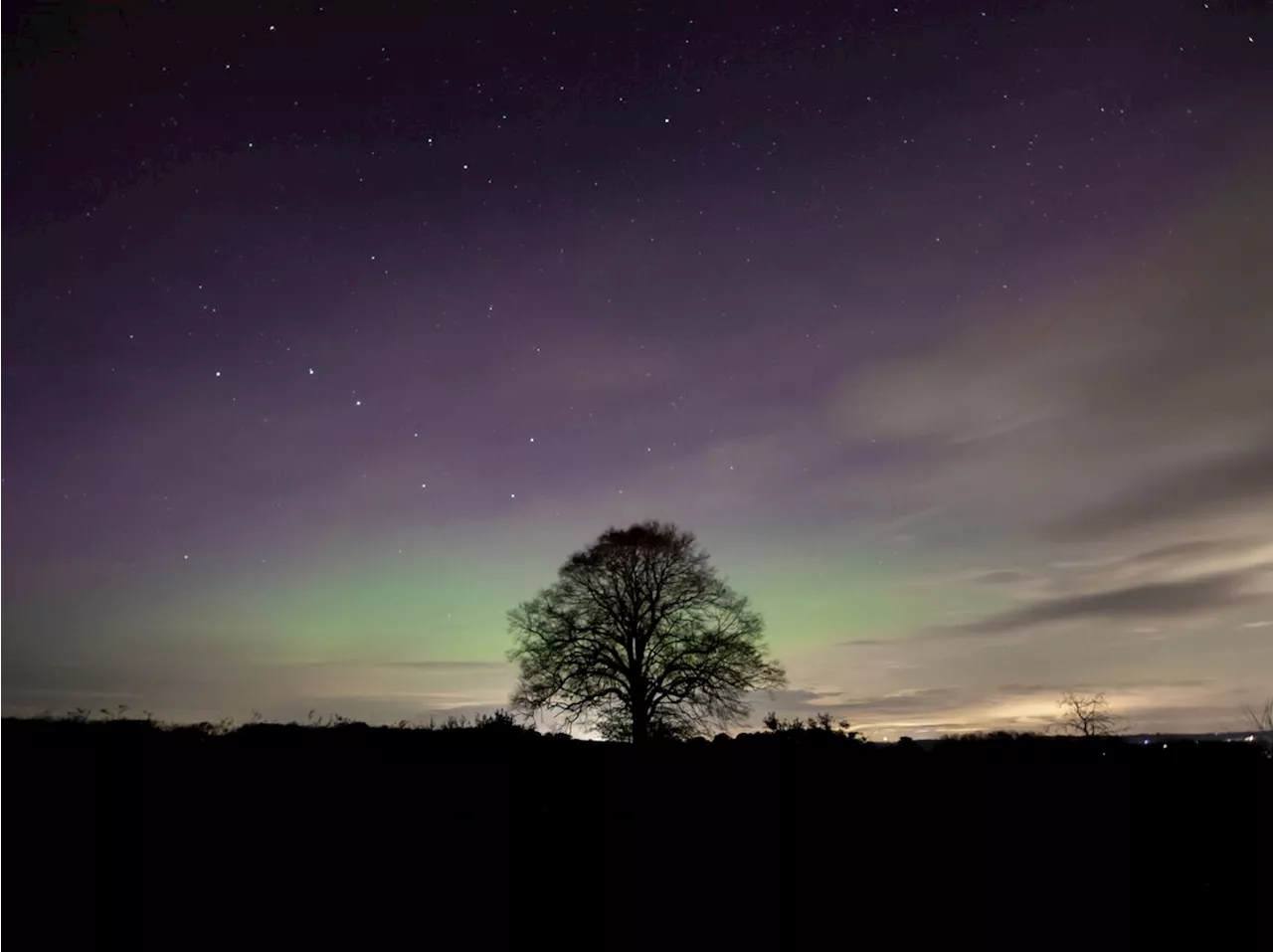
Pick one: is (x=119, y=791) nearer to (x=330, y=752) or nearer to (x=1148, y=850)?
(x=330, y=752)

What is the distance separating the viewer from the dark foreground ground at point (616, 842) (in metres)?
5.79

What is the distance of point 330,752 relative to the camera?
275 inches

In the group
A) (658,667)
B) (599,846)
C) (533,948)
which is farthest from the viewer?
(658,667)

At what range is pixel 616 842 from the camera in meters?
7.74

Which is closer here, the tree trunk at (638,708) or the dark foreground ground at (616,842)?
the dark foreground ground at (616,842)

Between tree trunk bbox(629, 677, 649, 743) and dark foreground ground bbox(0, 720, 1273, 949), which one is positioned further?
tree trunk bbox(629, 677, 649, 743)

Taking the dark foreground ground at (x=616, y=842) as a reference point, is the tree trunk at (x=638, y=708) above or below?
above

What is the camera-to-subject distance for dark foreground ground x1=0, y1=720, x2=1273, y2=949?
5.79m

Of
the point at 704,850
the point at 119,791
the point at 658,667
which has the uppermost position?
the point at 658,667

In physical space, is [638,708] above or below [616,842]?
above

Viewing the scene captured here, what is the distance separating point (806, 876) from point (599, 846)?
2.07m

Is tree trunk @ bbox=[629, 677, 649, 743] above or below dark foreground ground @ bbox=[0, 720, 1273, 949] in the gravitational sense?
above

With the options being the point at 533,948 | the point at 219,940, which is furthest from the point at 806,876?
the point at 219,940

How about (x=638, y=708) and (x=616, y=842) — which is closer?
(x=616, y=842)
